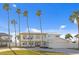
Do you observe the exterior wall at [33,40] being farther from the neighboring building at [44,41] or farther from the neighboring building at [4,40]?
the neighboring building at [4,40]

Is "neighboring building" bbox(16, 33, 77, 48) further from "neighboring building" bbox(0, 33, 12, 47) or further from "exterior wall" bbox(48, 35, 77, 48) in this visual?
"neighboring building" bbox(0, 33, 12, 47)

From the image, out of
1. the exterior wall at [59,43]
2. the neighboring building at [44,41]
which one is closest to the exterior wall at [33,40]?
the neighboring building at [44,41]

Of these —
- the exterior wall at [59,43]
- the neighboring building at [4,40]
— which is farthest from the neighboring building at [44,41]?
the neighboring building at [4,40]

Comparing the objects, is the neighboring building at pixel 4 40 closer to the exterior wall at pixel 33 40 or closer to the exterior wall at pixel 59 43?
the exterior wall at pixel 33 40

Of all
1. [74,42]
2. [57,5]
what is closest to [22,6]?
[57,5]

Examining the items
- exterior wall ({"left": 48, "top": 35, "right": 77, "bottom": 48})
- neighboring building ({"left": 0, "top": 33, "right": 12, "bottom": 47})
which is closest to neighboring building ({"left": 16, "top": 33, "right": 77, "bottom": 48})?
exterior wall ({"left": 48, "top": 35, "right": 77, "bottom": 48})

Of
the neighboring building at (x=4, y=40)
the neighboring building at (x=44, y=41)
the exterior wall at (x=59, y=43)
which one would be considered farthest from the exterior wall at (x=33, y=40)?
the neighboring building at (x=4, y=40)
